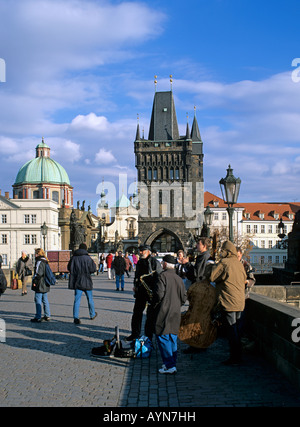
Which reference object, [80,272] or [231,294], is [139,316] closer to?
[231,294]

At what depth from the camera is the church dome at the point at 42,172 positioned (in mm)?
88125

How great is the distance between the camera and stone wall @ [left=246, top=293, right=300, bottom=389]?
5598 mm

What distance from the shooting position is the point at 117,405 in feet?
16.4

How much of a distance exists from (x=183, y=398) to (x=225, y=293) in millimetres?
1809

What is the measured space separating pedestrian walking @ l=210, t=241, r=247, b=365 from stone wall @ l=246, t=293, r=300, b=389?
16.1 inches

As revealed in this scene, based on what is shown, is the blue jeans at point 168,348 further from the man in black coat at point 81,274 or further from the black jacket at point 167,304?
the man in black coat at point 81,274

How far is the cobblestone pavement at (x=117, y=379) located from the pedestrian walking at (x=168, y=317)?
224 millimetres

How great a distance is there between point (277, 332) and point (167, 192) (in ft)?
231

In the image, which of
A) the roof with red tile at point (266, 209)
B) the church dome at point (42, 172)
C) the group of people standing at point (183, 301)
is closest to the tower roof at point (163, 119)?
the roof with red tile at point (266, 209)

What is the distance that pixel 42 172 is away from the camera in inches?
3489

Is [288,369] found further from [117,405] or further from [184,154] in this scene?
[184,154]

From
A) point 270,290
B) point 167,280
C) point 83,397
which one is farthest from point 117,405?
point 270,290

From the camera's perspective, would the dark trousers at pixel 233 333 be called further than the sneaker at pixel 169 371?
Yes

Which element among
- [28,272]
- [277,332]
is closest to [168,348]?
[277,332]
